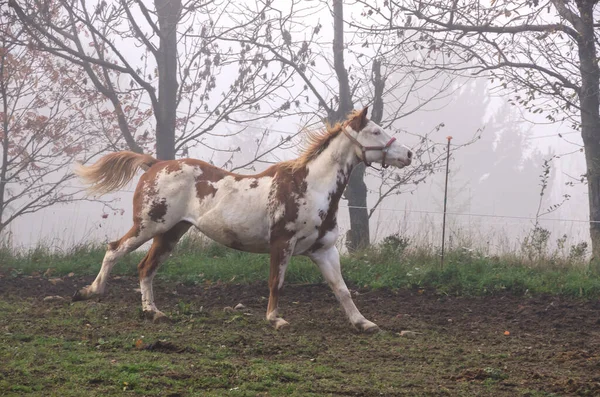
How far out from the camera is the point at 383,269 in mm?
9453

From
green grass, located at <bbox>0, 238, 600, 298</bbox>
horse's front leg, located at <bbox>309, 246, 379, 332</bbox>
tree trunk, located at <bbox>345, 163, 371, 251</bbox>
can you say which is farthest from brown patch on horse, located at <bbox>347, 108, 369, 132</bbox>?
tree trunk, located at <bbox>345, 163, 371, 251</bbox>

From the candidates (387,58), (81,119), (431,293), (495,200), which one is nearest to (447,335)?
(431,293)

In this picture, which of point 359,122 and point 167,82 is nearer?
point 359,122

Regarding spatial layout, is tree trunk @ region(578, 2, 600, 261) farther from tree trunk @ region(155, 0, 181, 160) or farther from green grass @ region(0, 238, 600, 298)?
tree trunk @ region(155, 0, 181, 160)

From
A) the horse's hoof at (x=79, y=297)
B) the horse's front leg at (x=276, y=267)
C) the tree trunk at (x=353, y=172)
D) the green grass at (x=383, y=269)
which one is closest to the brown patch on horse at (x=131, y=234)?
the horse's hoof at (x=79, y=297)

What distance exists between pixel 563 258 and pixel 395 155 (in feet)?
14.4

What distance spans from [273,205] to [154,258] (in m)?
1.36

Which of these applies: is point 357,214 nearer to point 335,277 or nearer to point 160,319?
point 335,277

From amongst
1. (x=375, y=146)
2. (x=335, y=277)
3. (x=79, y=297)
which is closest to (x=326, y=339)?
(x=335, y=277)

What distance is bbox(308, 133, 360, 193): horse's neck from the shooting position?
6734mm

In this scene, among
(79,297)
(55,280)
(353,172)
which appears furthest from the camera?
(353,172)

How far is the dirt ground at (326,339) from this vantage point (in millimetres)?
4281

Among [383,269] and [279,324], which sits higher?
[383,269]

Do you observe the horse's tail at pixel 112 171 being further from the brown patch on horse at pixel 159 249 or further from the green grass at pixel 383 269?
the green grass at pixel 383 269
